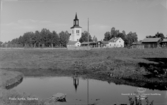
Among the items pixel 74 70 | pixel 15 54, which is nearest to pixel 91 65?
pixel 74 70

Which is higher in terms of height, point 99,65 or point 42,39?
point 42,39

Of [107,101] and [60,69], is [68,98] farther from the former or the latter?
[60,69]

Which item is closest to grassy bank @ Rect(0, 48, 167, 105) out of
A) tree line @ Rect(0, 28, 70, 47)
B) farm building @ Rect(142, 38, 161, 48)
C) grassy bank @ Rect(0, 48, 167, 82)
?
grassy bank @ Rect(0, 48, 167, 82)

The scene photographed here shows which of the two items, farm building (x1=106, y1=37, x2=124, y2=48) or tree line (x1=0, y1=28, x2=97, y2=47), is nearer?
farm building (x1=106, y1=37, x2=124, y2=48)

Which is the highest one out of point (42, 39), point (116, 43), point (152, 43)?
point (42, 39)

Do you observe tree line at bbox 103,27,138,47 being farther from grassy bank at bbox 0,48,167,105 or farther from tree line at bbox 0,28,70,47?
grassy bank at bbox 0,48,167,105

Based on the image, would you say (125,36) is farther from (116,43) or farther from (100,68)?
(100,68)

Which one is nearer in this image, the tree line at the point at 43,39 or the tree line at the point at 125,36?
the tree line at the point at 43,39

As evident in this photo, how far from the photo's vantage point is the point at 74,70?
34344 millimetres

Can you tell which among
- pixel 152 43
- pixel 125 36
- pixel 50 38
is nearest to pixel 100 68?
pixel 152 43

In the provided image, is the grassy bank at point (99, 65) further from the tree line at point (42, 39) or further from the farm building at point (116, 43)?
the tree line at point (42, 39)

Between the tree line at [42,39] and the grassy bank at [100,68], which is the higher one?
the tree line at [42,39]

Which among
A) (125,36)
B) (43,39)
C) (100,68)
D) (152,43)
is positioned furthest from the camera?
(125,36)

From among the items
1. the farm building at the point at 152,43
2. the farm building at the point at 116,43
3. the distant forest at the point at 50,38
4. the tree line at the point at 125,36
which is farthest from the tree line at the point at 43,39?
the farm building at the point at 152,43
